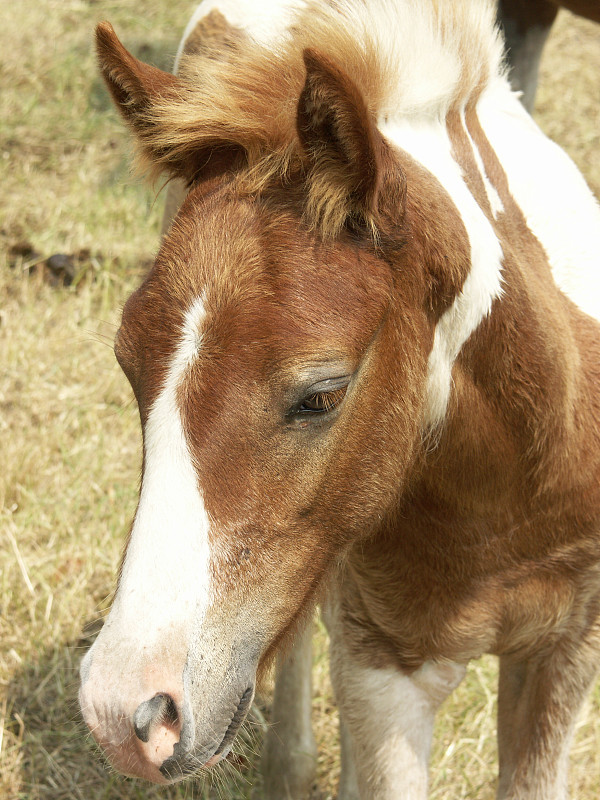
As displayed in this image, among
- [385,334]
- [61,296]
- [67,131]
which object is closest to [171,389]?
[385,334]

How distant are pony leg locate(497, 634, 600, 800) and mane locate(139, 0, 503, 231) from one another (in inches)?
56.8

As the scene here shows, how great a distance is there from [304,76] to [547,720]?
1.76m

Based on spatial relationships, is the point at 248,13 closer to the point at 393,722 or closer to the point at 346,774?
the point at 393,722

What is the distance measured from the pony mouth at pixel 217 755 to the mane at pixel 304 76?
3.35ft

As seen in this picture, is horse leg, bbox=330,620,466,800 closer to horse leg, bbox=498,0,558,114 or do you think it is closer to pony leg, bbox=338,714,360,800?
pony leg, bbox=338,714,360,800

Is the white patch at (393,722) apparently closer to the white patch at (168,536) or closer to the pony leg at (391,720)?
the pony leg at (391,720)

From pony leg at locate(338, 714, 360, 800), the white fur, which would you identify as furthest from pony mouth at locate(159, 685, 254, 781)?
pony leg at locate(338, 714, 360, 800)

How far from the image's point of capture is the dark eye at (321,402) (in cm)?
180

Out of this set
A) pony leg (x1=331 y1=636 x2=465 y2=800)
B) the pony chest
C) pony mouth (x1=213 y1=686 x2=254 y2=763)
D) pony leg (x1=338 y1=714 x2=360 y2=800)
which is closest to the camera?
pony mouth (x1=213 y1=686 x2=254 y2=763)

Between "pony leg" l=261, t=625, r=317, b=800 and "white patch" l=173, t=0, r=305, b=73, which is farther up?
"white patch" l=173, t=0, r=305, b=73

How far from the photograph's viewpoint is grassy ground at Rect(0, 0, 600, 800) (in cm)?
336

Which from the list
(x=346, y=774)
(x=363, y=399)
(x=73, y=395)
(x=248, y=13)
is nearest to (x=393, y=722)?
(x=346, y=774)

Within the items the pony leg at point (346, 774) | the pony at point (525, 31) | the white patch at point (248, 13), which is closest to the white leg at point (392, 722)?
the pony leg at point (346, 774)

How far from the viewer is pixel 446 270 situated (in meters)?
2.00
